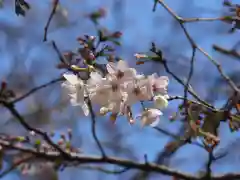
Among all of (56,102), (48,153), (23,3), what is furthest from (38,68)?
(23,3)

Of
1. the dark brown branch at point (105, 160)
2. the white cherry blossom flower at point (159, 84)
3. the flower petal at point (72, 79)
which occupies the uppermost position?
the flower petal at point (72, 79)

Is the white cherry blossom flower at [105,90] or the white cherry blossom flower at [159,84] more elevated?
the white cherry blossom flower at [105,90]

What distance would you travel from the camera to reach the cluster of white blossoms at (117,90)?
1071mm

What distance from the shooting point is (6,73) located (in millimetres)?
3451

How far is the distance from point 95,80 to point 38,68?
2713 millimetres

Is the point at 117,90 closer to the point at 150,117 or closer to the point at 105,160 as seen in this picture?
the point at 150,117

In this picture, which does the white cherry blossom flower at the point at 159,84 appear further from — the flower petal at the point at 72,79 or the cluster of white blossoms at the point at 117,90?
the flower petal at the point at 72,79

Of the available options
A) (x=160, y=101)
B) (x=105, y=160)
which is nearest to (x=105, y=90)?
(x=160, y=101)

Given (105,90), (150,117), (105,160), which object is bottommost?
(105,160)

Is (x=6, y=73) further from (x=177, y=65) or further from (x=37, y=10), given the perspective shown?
(x=177, y=65)

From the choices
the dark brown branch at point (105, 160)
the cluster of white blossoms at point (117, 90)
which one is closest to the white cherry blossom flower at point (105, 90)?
the cluster of white blossoms at point (117, 90)

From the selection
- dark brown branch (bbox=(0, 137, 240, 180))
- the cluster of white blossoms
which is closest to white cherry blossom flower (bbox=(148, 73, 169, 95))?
the cluster of white blossoms

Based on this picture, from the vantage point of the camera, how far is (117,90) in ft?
3.54

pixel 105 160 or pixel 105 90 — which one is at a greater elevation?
pixel 105 90
